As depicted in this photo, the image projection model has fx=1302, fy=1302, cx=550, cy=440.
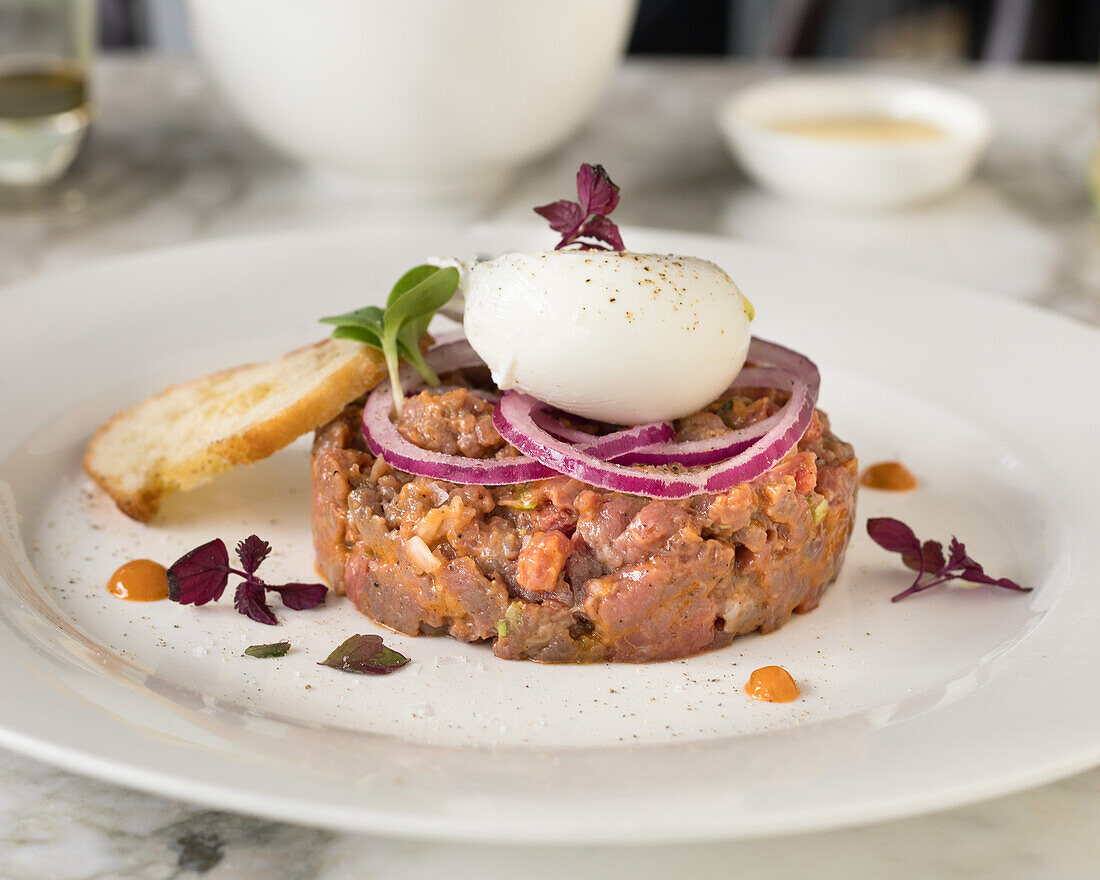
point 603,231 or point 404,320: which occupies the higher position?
point 603,231

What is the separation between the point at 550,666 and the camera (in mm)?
2891

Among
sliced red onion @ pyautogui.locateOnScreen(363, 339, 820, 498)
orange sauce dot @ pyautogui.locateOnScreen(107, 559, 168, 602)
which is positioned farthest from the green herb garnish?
orange sauce dot @ pyautogui.locateOnScreen(107, 559, 168, 602)

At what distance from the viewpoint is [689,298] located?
2955 millimetres

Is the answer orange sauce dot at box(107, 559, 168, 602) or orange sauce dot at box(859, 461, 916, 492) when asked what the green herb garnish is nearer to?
orange sauce dot at box(107, 559, 168, 602)

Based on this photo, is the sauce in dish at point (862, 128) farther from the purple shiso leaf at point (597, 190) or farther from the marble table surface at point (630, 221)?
the purple shiso leaf at point (597, 190)

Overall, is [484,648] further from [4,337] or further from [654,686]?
[4,337]

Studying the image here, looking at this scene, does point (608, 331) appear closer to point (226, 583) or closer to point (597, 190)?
point (597, 190)

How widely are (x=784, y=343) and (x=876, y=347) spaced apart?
30cm

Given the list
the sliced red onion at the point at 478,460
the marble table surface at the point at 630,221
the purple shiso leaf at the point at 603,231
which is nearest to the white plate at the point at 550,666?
the marble table surface at the point at 630,221

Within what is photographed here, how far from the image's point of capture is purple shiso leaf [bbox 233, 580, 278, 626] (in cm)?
304

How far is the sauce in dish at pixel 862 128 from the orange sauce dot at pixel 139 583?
379cm

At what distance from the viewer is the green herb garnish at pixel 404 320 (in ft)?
10.3

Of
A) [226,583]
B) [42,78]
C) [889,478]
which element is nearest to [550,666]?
[226,583]

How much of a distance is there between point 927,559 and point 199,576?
178 centimetres
